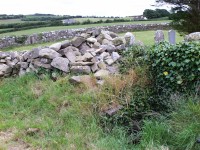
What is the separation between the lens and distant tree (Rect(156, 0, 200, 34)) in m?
11.1

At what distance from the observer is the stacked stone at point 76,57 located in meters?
6.45

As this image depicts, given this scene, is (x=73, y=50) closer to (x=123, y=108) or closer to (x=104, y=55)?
(x=104, y=55)

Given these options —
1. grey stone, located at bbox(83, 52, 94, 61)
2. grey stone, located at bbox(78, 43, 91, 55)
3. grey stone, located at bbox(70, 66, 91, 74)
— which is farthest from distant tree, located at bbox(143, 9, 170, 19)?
grey stone, located at bbox(70, 66, 91, 74)

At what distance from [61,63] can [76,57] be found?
453 millimetres

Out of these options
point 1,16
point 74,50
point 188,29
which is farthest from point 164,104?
point 1,16

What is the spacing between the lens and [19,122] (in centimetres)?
504

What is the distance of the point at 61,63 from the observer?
6566 mm

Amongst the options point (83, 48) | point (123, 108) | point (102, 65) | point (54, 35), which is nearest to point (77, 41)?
point (83, 48)

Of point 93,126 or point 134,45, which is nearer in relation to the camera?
Result: point 93,126

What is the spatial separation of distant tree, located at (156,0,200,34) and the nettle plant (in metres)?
6.11

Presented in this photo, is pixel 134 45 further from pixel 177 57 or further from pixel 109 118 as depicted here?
pixel 109 118

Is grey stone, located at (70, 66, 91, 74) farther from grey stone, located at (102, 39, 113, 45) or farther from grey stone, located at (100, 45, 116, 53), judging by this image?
grey stone, located at (102, 39, 113, 45)

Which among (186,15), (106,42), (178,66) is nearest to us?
(178,66)

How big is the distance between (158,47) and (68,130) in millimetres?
2430
